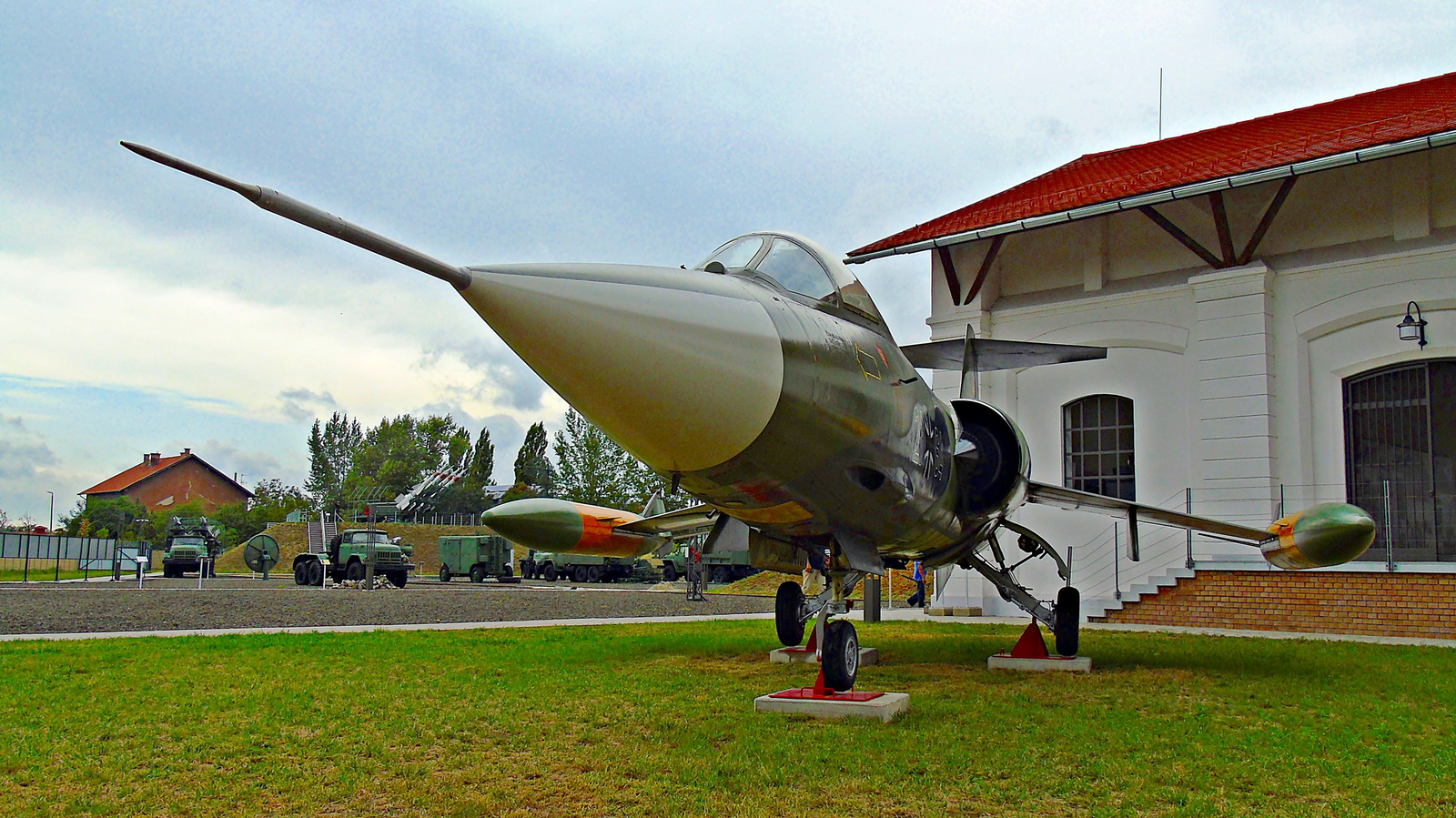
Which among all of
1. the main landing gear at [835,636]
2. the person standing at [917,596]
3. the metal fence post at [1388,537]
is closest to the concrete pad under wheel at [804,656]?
the main landing gear at [835,636]

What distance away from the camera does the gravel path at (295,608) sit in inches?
517

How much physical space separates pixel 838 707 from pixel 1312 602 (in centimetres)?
1064

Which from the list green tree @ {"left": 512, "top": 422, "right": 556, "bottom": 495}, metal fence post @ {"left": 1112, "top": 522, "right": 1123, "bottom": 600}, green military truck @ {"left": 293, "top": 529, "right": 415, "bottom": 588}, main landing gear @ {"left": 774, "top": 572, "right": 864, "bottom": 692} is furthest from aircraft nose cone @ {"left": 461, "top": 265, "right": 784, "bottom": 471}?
green tree @ {"left": 512, "top": 422, "right": 556, "bottom": 495}

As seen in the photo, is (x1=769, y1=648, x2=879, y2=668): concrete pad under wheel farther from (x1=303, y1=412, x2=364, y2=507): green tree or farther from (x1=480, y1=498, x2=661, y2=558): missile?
(x1=303, y1=412, x2=364, y2=507): green tree

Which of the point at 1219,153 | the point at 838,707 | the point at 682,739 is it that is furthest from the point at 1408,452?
the point at 682,739

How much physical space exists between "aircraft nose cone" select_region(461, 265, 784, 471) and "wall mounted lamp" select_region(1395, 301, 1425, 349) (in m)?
13.7

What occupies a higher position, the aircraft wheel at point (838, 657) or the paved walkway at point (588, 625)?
the aircraft wheel at point (838, 657)

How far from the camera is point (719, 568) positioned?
33906 mm

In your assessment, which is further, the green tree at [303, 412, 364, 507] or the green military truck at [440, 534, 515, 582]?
A: the green tree at [303, 412, 364, 507]

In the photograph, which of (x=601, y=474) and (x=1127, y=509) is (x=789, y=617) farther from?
(x=601, y=474)

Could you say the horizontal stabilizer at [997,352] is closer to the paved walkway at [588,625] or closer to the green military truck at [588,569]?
the paved walkway at [588,625]

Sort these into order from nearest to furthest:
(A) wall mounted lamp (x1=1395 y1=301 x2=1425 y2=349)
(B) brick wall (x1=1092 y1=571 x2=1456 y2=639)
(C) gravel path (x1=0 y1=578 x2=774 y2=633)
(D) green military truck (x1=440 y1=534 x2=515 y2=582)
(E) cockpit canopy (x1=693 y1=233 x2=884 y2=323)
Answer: (E) cockpit canopy (x1=693 y1=233 x2=884 y2=323), (B) brick wall (x1=1092 y1=571 x2=1456 y2=639), (C) gravel path (x1=0 y1=578 x2=774 y2=633), (A) wall mounted lamp (x1=1395 y1=301 x2=1425 y2=349), (D) green military truck (x1=440 y1=534 x2=515 y2=582)

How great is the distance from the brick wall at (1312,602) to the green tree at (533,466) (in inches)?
2304

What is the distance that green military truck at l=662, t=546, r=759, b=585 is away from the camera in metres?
33.2
